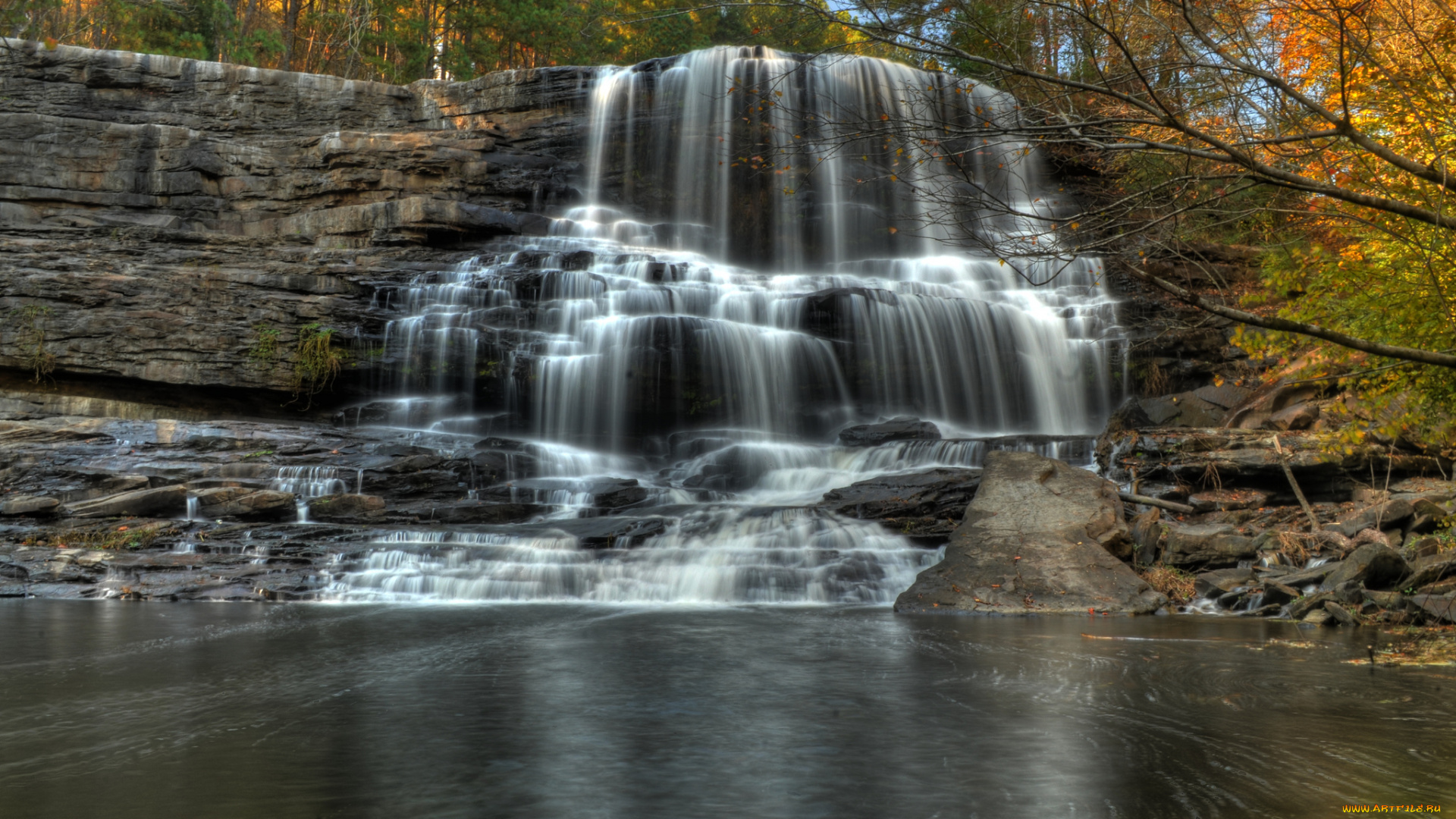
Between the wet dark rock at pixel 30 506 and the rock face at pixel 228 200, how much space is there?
533 centimetres

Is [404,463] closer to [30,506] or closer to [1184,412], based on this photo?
[30,506]

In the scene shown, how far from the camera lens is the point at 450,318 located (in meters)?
Result: 17.4

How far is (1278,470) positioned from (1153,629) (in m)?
5.48

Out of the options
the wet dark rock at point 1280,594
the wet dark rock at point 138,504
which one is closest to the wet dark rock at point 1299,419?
the wet dark rock at point 1280,594

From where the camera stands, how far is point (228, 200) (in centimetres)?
2245

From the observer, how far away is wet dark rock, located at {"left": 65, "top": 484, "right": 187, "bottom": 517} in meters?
11.4

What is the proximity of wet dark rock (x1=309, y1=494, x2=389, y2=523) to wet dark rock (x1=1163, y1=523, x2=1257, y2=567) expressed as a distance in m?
9.22

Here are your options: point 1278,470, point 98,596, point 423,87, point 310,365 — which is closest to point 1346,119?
point 1278,470

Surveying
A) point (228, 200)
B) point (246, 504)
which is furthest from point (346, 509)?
point (228, 200)

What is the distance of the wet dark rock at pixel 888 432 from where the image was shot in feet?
51.4

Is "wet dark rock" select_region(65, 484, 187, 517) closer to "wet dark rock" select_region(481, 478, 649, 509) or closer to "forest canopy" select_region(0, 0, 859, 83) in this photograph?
"wet dark rock" select_region(481, 478, 649, 509)

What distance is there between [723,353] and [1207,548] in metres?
9.19

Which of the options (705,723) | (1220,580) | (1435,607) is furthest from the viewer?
(1220,580)

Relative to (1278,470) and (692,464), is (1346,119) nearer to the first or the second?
(1278,470)
